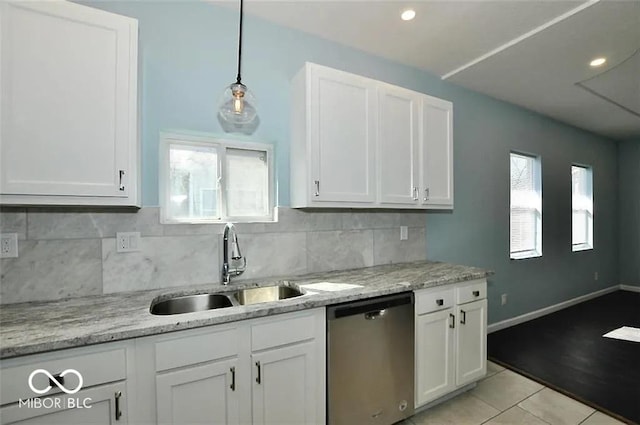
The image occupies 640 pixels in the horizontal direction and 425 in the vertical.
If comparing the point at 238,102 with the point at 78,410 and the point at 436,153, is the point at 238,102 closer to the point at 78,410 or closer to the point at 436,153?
the point at 78,410

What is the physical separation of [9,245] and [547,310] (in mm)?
5357

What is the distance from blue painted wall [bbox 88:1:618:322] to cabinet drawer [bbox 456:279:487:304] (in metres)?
0.70

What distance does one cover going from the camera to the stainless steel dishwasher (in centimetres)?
164

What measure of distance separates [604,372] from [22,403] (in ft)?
12.3

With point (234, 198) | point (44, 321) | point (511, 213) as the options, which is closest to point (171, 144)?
point (234, 198)

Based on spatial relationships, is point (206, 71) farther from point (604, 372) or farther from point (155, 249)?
point (604, 372)

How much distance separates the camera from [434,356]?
201 cm

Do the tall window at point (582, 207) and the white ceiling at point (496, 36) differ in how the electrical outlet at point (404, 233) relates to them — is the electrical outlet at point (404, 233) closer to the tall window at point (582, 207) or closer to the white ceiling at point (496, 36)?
the white ceiling at point (496, 36)

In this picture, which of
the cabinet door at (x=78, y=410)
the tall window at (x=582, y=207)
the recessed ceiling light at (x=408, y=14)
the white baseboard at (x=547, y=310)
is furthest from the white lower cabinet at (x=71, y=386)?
the tall window at (x=582, y=207)

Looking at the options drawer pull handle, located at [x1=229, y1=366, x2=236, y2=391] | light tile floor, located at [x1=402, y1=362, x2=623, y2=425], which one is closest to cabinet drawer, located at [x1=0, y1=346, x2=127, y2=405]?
drawer pull handle, located at [x1=229, y1=366, x2=236, y2=391]

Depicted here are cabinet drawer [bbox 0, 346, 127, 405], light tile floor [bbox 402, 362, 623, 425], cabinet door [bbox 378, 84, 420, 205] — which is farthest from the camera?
cabinet door [bbox 378, 84, 420, 205]

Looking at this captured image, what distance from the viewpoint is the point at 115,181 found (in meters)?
1.46

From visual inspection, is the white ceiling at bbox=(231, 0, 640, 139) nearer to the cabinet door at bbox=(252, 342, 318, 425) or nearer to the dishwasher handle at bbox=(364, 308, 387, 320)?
the dishwasher handle at bbox=(364, 308, 387, 320)

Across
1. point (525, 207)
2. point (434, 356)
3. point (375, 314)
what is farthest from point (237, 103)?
point (525, 207)
